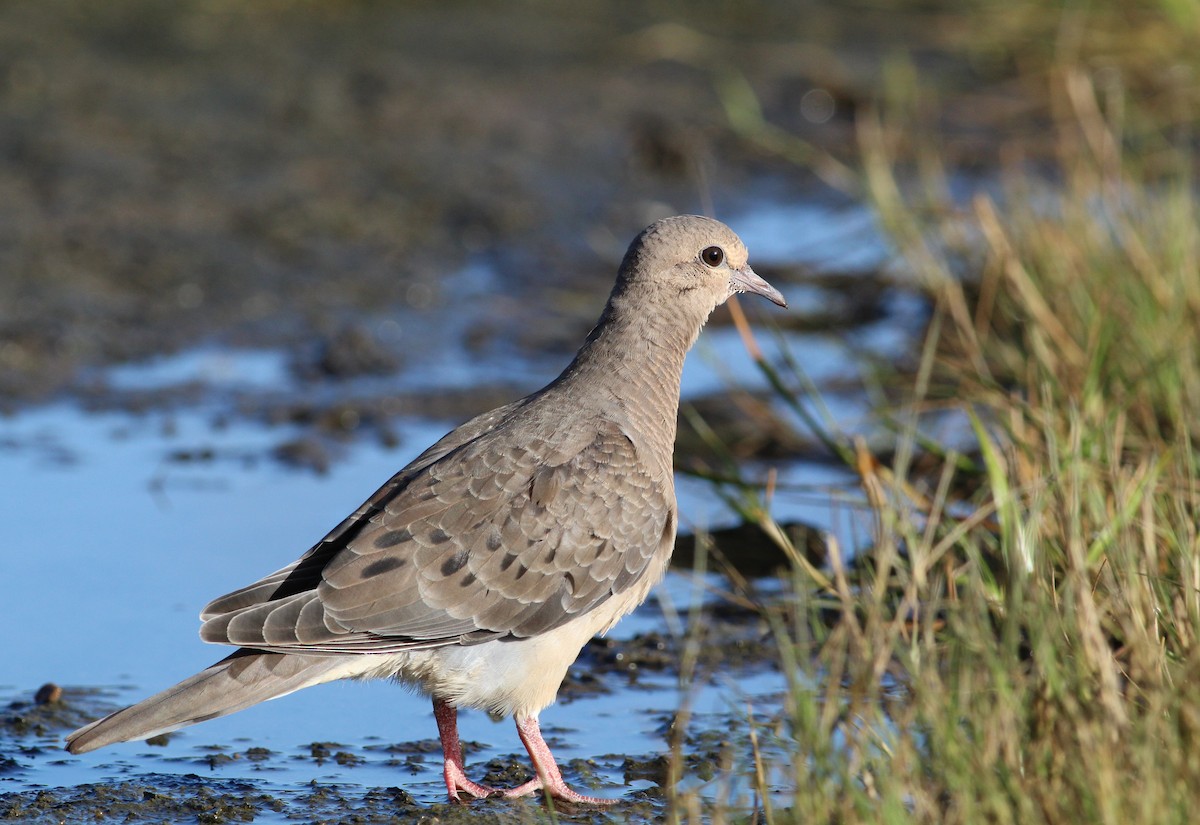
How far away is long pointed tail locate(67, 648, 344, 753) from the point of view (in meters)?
4.00

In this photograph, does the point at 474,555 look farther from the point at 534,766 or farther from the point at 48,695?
the point at 48,695

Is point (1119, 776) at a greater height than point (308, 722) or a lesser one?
lesser

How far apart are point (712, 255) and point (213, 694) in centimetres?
203

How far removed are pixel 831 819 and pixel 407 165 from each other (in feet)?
22.3

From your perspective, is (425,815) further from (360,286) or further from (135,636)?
(360,286)

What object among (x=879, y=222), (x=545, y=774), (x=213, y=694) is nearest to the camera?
(x=213, y=694)

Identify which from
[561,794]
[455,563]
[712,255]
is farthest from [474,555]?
[712,255]

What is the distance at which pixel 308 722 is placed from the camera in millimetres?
5043

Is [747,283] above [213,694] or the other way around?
above

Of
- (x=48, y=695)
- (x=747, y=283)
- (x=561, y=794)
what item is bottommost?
(x=561, y=794)

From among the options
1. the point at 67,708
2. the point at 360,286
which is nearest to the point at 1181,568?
the point at 67,708

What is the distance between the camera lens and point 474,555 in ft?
14.8

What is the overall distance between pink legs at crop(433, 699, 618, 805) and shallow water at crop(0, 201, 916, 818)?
114 millimetres

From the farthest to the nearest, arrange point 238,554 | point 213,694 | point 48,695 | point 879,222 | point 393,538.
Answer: point 879,222, point 238,554, point 48,695, point 393,538, point 213,694
